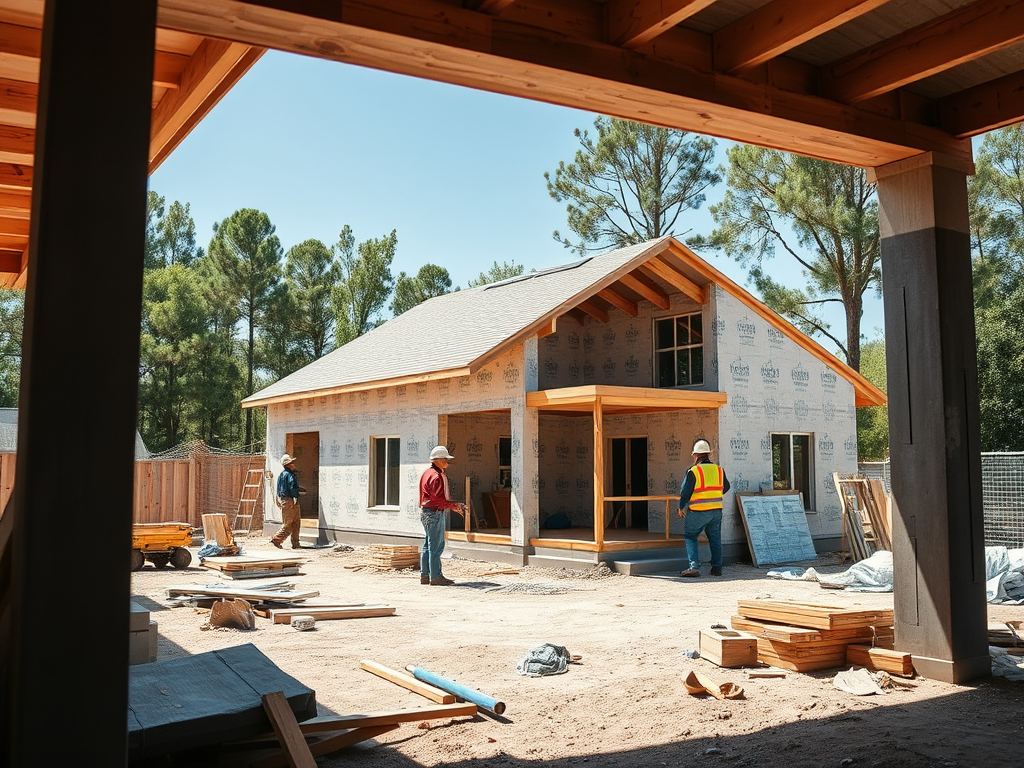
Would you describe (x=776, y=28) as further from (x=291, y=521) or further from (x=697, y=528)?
(x=291, y=521)

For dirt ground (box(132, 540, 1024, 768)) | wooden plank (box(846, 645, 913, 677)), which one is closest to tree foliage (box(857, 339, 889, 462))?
dirt ground (box(132, 540, 1024, 768))

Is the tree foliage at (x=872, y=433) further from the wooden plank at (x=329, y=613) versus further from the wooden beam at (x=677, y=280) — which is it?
the wooden plank at (x=329, y=613)

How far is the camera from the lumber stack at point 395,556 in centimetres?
→ 1605

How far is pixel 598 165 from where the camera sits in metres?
34.0

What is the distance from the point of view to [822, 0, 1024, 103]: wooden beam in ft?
17.6

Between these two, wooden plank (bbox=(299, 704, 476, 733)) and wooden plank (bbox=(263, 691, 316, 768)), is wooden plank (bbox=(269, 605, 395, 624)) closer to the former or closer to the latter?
wooden plank (bbox=(299, 704, 476, 733))

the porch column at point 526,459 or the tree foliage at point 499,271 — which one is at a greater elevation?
the tree foliage at point 499,271

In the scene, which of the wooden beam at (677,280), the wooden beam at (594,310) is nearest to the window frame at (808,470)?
the wooden beam at (677,280)

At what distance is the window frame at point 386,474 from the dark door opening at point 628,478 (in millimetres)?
4669

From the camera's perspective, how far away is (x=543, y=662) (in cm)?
770

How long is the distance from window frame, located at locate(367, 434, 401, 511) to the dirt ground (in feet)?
24.3

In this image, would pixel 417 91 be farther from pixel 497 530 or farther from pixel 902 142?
pixel 902 142

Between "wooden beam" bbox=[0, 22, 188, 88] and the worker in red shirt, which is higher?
"wooden beam" bbox=[0, 22, 188, 88]

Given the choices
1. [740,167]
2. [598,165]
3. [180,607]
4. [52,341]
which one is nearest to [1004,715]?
[52,341]
